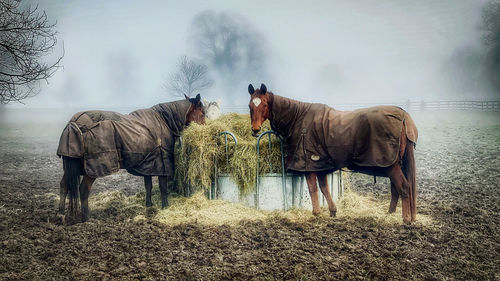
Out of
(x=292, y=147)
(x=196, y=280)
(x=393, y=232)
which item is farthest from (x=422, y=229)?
(x=196, y=280)

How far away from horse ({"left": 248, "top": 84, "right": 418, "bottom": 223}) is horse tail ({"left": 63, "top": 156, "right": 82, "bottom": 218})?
3.02 meters

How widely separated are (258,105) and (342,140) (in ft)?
4.78

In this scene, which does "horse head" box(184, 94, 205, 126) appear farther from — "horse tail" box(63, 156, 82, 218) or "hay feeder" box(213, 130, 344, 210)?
"horse tail" box(63, 156, 82, 218)

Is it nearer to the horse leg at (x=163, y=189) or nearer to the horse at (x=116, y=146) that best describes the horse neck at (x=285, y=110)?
the horse at (x=116, y=146)

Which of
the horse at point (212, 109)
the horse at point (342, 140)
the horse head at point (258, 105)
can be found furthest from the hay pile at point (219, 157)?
the horse at point (212, 109)

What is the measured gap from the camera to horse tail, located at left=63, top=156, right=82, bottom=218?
18.1 ft

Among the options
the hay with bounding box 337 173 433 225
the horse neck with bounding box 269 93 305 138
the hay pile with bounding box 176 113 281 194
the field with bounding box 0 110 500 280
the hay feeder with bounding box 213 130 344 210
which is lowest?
the hay with bounding box 337 173 433 225

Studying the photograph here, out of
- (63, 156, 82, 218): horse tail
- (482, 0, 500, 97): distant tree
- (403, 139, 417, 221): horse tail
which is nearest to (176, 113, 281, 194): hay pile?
(63, 156, 82, 218): horse tail

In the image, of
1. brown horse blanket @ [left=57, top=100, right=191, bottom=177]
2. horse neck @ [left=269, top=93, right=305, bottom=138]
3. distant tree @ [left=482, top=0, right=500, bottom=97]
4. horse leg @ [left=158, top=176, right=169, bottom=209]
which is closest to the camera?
brown horse blanket @ [left=57, top=100, right=191, bottom=177]

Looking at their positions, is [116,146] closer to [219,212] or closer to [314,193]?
[219,212]

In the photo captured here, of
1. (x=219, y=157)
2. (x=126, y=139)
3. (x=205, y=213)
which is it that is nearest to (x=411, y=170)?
(x=219, y=157)

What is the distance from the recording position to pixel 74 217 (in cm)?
556

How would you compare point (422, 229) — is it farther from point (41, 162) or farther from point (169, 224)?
point (41, 162)

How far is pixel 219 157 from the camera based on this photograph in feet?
21.1
